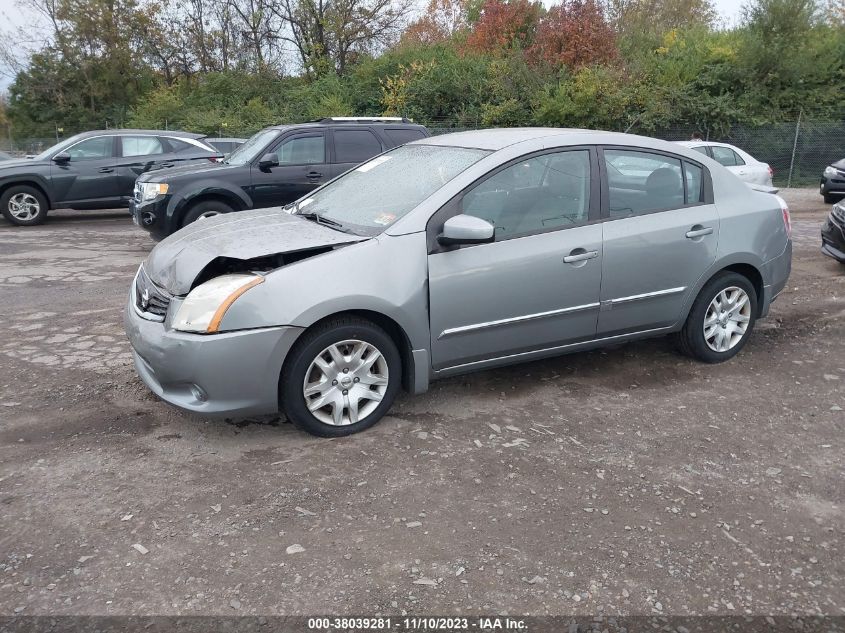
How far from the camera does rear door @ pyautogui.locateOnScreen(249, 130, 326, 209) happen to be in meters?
9.88

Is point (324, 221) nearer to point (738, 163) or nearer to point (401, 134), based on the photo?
point (401, 134)

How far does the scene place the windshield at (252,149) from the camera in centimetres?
1000

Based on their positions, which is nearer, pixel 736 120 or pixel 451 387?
pixel 451 387

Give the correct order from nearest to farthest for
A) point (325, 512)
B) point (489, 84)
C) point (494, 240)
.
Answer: point (325, 512), point (494, 240), point (489, 84)

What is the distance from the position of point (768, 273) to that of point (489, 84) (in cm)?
2027

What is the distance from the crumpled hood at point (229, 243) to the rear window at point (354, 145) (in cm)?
565

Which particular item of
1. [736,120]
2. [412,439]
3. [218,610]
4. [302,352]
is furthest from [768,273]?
[736,120]

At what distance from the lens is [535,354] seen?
464 centimetres

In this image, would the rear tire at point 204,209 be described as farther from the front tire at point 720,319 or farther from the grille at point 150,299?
the front tire at point 720,319

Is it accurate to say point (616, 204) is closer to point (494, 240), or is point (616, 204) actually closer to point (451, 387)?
point (494, 240)

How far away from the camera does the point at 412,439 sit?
4.07 metres

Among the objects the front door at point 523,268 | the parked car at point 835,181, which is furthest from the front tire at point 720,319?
the parked car at point 835,181

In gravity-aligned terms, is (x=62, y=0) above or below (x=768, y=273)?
above

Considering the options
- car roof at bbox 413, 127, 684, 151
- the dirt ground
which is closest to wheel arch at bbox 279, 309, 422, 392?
the dirt ground
